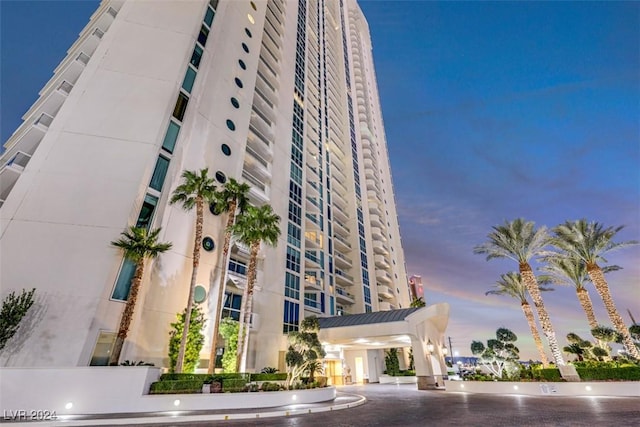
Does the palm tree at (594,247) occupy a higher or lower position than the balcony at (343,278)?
lower

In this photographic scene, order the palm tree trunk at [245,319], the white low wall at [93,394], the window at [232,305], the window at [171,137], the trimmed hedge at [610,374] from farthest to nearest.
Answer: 1. the window at [232,305]
2. the window at [171,137]
3. the palm tree trunk at [245,319]
4. the trimmed hedge at [610,374]
5. the white low wall at [93,394]

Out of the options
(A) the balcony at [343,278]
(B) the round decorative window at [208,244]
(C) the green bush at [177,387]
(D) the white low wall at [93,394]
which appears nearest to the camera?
(D) the white low wall at [93,394]

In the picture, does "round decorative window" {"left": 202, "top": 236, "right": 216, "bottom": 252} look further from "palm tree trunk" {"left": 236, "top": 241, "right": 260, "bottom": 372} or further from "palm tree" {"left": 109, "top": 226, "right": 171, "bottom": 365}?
"palm tree" {"left": 109, "top": 226, "right": 171, "bottom": 365}

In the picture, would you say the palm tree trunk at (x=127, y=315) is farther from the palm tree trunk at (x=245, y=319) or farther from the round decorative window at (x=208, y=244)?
the palm tree trunk at (x=245, y=319)

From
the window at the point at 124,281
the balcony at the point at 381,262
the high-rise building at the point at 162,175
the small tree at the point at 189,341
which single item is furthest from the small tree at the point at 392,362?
the window at the point at 124,281

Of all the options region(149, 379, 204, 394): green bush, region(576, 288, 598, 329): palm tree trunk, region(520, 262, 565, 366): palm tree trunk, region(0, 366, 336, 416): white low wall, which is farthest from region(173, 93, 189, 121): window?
region(576, 288, 598, 329): palm tree trunk

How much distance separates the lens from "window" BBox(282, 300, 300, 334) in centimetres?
2918

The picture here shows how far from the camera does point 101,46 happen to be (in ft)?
79.2

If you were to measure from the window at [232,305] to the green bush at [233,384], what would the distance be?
345 inches

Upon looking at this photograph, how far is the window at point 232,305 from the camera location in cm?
2481

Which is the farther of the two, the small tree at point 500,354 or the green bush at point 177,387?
the small tree at point 500,354

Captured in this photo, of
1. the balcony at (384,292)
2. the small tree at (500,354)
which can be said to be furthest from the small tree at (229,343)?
the balcony at (384,292)

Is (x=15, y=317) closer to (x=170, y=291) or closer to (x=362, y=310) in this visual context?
(x=170, y=291)

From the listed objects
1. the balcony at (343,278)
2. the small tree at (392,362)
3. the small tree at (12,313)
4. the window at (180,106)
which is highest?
the window at (180,106)
